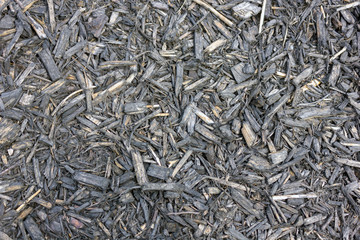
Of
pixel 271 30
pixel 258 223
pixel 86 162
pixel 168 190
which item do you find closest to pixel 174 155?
pixel 168 190

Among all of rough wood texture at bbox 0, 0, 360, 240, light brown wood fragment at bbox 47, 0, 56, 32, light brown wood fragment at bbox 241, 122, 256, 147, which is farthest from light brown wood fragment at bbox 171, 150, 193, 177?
light brown wood fragment at bbox 47, 0, 56, 32

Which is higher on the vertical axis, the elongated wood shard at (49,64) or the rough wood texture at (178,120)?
the elongated wood shard at (49,64)

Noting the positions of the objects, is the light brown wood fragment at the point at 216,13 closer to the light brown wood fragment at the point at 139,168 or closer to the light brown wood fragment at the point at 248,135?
the light brown wood fragment at the point at 248,135

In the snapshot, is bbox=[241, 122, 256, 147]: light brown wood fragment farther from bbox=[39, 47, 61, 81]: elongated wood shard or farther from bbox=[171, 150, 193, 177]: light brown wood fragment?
bbox=[39, 47, 61, 81]: elongated wood shard

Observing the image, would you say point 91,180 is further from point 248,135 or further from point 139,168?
point 248,135

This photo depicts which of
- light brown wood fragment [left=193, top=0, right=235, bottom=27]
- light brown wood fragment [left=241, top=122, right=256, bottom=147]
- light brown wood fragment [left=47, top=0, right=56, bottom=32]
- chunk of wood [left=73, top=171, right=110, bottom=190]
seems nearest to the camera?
chunk of wood [left=73, top=171, right=110, bottom=190]

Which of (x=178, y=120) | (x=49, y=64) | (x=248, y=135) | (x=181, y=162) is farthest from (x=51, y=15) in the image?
(x=248, y=135)

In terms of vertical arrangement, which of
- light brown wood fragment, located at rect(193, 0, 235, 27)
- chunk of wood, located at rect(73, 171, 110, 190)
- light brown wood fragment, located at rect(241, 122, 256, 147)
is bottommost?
light brown wood fragment, located at rect(241, 122, 256, 147)

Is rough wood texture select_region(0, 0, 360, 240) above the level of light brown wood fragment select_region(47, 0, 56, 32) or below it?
below

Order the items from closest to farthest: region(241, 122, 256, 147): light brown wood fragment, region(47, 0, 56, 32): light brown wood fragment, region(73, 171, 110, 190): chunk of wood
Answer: region(73, 171, 110, 190): chunk of wood < region(47, 0, 56, 32): light brown wood fragment < region(241, 122, 256, 147): light brown wood fragment

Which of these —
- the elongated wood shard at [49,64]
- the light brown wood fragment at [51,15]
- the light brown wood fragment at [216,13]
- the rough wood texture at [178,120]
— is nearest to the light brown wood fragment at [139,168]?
the rough wood texture at [178,120]

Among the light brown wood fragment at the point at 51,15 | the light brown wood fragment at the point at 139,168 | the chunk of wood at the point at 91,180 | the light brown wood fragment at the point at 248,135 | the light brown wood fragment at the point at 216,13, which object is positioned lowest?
the light brown wood fragment at the point at 248,135
